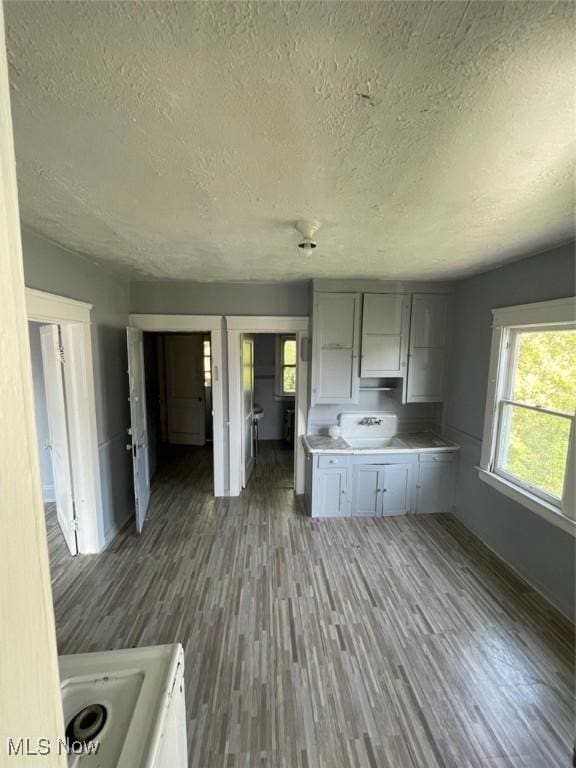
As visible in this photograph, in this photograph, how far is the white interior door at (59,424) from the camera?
257cm

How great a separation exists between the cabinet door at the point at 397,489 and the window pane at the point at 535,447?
2.80 ft

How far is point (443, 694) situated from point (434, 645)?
283 millimetres

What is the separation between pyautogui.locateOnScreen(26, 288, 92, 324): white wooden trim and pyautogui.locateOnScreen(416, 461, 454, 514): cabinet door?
337cm

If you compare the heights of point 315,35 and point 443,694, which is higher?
point 315,35

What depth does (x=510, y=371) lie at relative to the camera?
8.72 feet

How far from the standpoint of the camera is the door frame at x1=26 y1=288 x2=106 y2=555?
2.50 metres

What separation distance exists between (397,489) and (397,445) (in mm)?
451

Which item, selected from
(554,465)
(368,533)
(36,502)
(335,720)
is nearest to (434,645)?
(335,720)

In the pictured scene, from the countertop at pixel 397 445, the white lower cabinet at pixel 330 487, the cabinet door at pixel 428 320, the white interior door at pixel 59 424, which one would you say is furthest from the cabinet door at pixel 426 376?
the white interior door at pixel 59 424

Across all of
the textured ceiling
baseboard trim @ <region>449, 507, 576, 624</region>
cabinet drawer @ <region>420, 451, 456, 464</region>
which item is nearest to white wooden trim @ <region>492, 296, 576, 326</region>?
the textured ceiling

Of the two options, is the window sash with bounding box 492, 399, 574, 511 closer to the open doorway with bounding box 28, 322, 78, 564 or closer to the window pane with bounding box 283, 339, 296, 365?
the window pane with bounding box 283, 339, 296, 365

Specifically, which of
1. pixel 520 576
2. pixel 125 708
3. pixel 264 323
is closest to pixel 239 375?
pixel 264 323

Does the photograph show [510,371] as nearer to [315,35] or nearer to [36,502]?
[315,35]

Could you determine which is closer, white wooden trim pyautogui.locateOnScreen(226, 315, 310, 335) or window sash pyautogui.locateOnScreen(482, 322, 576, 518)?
window sash pyautogui.locateOnScreen(482, 322, 576, 518)
